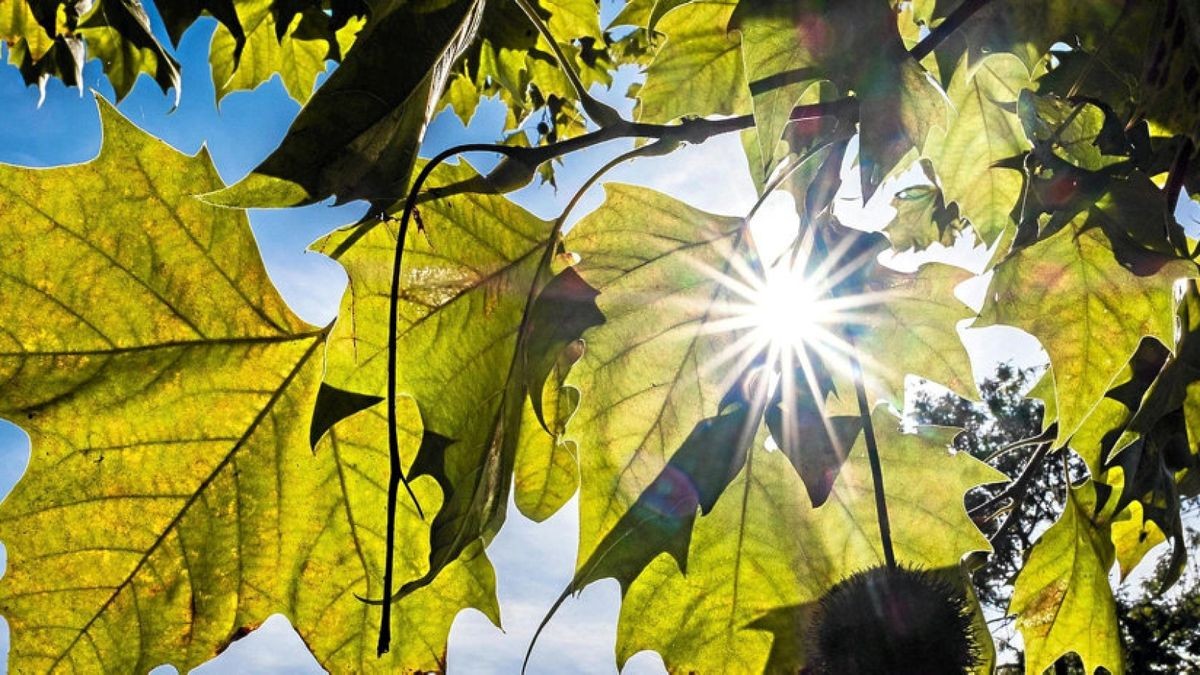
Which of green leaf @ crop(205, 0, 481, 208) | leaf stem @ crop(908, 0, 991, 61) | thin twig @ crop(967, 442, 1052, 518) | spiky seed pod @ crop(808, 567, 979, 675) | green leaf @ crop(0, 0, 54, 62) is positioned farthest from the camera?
green leaf @ crop(0, 0, 54, 62)

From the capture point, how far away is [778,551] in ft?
3.64

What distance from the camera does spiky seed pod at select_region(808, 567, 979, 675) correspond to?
87 centimetres

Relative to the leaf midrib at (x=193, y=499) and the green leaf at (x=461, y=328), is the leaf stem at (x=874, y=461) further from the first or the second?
the leaf midrib at (x=193, y=499)

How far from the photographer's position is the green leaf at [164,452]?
1032 mm

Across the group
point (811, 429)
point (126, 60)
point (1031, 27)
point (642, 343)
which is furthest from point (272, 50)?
point (811, 429)

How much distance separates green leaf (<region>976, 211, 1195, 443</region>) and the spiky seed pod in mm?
336

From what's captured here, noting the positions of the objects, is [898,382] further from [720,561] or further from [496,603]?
[496,603]

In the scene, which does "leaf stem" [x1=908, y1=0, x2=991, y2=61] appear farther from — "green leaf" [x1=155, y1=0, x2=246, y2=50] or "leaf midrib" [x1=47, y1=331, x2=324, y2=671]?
"green leaf" [x1=155, y1=0, x2=246, y2=50]

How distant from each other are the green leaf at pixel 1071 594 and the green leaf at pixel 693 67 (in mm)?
921

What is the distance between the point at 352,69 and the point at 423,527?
542mm

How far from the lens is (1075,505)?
5.21ft

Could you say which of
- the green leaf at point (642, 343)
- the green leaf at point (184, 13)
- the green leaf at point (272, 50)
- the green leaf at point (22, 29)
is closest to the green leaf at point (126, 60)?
the green leaf at point (272, 50)

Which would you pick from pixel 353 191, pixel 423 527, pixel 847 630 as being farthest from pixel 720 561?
pixel 353 191

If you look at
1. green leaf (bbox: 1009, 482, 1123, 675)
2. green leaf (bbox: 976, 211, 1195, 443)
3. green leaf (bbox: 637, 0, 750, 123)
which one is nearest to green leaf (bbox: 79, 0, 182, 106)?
green leaf (bbox: 637, 0, 750, 123)
